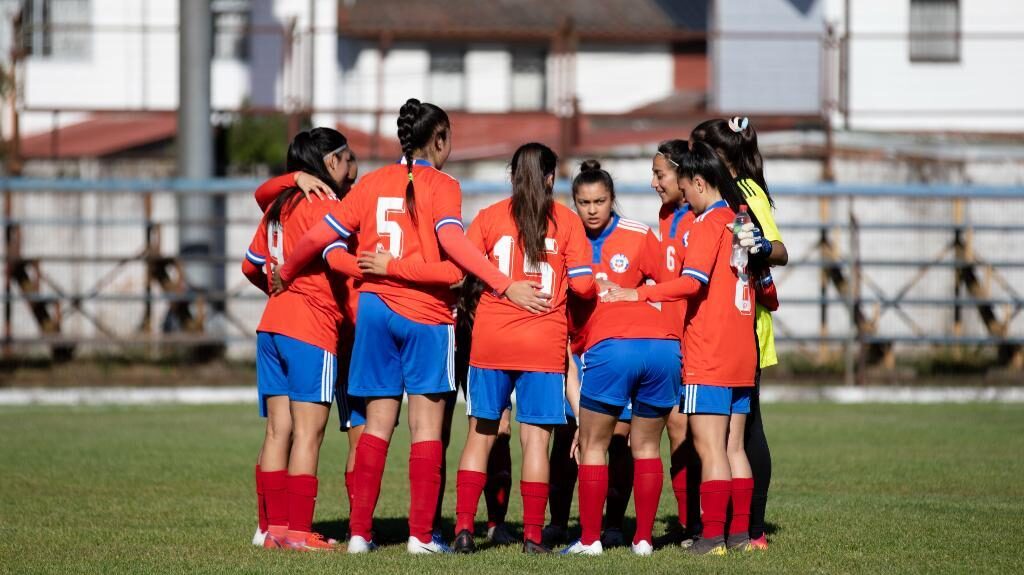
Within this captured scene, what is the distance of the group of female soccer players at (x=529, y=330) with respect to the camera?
6785mm

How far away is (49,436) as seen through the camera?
41.0ft

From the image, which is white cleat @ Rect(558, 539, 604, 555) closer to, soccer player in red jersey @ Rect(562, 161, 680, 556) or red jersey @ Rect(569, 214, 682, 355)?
soccer player in red jersey @ Rect(562, 161, 680, 556)

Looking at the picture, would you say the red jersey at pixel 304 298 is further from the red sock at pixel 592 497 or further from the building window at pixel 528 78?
the building window at pixel 528 78

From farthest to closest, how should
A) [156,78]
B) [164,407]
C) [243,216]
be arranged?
[156,78], [243,216], [164,407]

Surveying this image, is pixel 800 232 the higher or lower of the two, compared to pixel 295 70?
lower

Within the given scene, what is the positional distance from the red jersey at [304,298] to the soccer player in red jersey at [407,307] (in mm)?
189

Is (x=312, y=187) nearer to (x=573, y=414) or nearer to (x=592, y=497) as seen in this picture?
(x=573, y=414)

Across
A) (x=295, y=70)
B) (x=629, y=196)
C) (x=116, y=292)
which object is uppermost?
(x=295, y=70)

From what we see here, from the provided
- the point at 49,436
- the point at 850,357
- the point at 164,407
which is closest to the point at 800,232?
the point at 850,357

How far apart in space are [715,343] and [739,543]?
3.44 ft

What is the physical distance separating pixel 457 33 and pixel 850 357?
755 centimetres

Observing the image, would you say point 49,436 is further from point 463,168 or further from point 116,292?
point 463,168

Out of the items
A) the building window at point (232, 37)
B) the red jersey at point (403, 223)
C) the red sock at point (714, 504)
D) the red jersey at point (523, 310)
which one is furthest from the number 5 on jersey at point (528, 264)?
the building window at point (232, 37)

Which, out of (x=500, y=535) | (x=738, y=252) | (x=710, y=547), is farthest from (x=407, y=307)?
(x=710, y=547)
